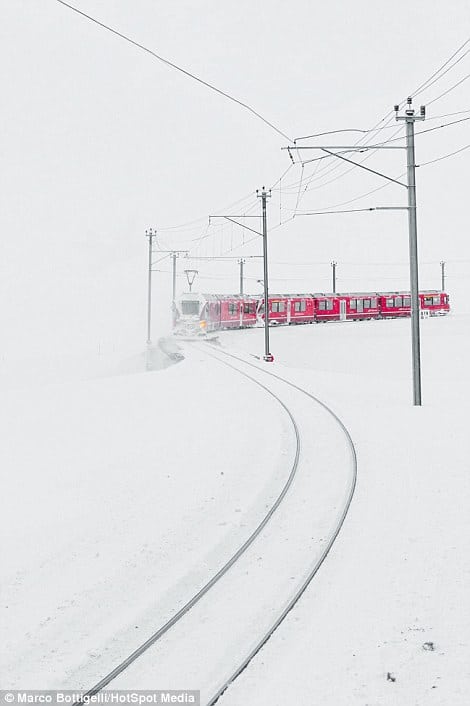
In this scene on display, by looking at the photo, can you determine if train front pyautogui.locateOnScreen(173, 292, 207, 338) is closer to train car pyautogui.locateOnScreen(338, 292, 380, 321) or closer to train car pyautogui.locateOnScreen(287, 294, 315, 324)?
train car pyautogui.locateOnScreen(287, 294, 315, 324)

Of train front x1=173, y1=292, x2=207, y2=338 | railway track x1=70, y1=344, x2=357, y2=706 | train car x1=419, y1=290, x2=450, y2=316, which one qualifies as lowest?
railway track x1=70, y1=344, x2=357, y2=706

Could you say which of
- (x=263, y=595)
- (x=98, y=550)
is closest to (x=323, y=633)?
(x=263, y=595)

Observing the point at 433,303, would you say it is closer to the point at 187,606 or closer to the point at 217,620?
the point at 187,606

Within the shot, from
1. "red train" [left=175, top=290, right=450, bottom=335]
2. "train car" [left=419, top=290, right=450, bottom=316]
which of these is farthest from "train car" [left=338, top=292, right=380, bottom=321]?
"train car" [left=419, top=290, right=450, bottom=316]

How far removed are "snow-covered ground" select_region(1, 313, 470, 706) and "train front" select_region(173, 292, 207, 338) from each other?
99.2 feet

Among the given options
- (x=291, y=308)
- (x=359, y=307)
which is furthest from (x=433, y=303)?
(x=291, y=308)

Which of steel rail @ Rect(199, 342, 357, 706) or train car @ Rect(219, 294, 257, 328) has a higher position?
train car @ Rect(219, 294, 257, 328)

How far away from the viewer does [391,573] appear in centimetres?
842

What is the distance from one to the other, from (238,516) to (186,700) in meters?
4.88

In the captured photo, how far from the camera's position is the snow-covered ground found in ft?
21.3

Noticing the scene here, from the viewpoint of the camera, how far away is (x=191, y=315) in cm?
5172

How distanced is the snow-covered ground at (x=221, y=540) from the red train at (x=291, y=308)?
30.6 m

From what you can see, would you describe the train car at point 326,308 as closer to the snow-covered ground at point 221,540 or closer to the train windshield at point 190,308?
the train windshield at point 190,308

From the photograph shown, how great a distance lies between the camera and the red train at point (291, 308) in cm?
5181
